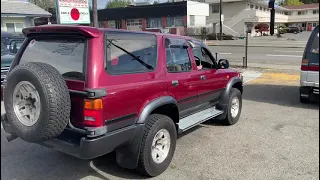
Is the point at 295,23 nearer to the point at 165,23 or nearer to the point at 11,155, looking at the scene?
the point at 165,23

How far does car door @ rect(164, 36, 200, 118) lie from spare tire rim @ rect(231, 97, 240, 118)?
1.40 meters

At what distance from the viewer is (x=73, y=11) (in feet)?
30.7

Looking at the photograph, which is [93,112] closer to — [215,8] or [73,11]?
[73,11]

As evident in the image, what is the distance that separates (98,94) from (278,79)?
9517 millimetres

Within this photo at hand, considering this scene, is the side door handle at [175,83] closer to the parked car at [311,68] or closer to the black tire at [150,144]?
the black tire at [150,144]

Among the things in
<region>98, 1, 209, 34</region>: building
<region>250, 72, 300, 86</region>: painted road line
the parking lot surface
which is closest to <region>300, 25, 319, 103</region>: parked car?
the parking lot surface

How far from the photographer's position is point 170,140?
12.9ft

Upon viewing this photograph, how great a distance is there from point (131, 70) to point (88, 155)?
104 centimetres

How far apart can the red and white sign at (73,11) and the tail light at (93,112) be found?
668 cm

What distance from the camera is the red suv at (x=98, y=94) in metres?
2.96

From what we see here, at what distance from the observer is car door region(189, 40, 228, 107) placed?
477 centimetres

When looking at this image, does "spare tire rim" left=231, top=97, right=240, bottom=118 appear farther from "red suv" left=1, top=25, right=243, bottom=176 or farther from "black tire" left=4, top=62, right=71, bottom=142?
"black tire" left=4, top=62, right=71, bottom=142

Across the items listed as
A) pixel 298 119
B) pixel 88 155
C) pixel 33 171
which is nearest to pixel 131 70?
pixel 88 155

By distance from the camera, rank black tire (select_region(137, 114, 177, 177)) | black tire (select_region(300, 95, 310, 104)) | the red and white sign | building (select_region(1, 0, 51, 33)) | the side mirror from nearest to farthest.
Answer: black tire (select_region(137, 114, 177, 177)), the side mirror, black tire (select_region(300, 95, 310, 104)), the red and white sign, building (select_region(1, 0, 51, 33))
